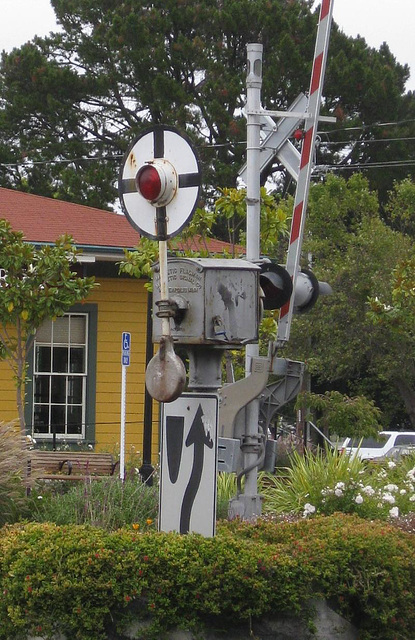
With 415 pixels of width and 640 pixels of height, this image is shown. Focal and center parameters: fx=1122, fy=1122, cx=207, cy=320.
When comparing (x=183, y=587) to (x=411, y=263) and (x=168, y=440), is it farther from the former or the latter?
(x=411, y=263)

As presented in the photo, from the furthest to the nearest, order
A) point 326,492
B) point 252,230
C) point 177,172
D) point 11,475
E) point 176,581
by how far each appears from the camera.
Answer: point 326,492
point 11,475
point 252,230
point 177,172
point 176,581

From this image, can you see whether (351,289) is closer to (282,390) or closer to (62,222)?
(62,222)

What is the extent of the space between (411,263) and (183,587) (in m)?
9.21

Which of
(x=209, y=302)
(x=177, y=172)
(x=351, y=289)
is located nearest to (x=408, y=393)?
(x=351, y=289)

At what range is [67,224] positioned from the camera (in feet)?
60.8

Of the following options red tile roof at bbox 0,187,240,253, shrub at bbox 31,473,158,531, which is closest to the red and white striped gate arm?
shrub at bbox 31,473,158,531

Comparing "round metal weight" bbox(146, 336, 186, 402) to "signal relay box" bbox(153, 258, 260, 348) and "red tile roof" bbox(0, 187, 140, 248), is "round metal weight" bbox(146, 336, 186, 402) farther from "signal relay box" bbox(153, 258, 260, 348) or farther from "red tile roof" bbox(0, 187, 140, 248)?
"red tile roof" bbox(0, 187, 140, 248)

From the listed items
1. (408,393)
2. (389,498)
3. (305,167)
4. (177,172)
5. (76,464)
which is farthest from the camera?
(408,393)

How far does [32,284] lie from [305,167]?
6.47 metres

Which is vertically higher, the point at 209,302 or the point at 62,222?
the point at 62,222

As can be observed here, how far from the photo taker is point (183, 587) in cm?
600

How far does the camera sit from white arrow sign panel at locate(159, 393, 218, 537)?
6.45m

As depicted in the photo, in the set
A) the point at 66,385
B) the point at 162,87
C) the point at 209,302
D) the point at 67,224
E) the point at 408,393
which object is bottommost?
the point at 408,393

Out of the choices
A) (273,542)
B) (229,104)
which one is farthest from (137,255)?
(229,104)
